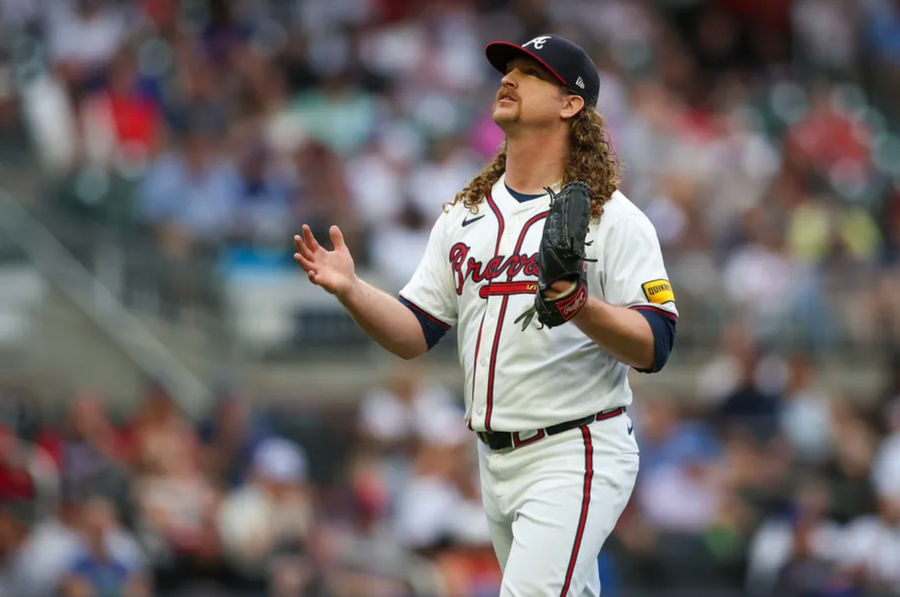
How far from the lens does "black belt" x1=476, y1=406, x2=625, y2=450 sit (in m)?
5.15

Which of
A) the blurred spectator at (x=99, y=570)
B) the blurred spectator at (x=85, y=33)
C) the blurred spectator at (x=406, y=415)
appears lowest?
the blurred spectator at (x=99, y=570)

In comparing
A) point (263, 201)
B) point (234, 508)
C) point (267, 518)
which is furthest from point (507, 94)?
point (263, 201)

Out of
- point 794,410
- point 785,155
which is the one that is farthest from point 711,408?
point 785,155

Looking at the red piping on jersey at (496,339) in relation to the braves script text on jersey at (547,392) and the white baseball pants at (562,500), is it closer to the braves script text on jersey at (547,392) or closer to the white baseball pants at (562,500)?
the braves script text on jersey at (547,392)

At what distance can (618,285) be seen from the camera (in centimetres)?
506

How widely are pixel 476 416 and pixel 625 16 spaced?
1251 cm

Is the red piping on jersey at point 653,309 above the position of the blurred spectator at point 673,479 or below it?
above

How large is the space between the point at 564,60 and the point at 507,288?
30.5 inches

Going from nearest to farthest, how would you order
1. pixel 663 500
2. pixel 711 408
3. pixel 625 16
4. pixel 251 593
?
1. pixel 251 593
2. pixel 663 500
3. pixel 711 408
4. pixel 625 16

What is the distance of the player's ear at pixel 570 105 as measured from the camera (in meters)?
5.27

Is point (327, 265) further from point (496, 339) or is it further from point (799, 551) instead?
point (799, 551)

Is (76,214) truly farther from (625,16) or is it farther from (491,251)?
(491,251)

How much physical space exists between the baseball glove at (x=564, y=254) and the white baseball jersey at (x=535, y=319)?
16.2 inches

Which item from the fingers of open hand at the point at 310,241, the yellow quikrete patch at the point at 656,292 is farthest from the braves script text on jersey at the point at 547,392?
the fingers of open hand at the point at 310,241
